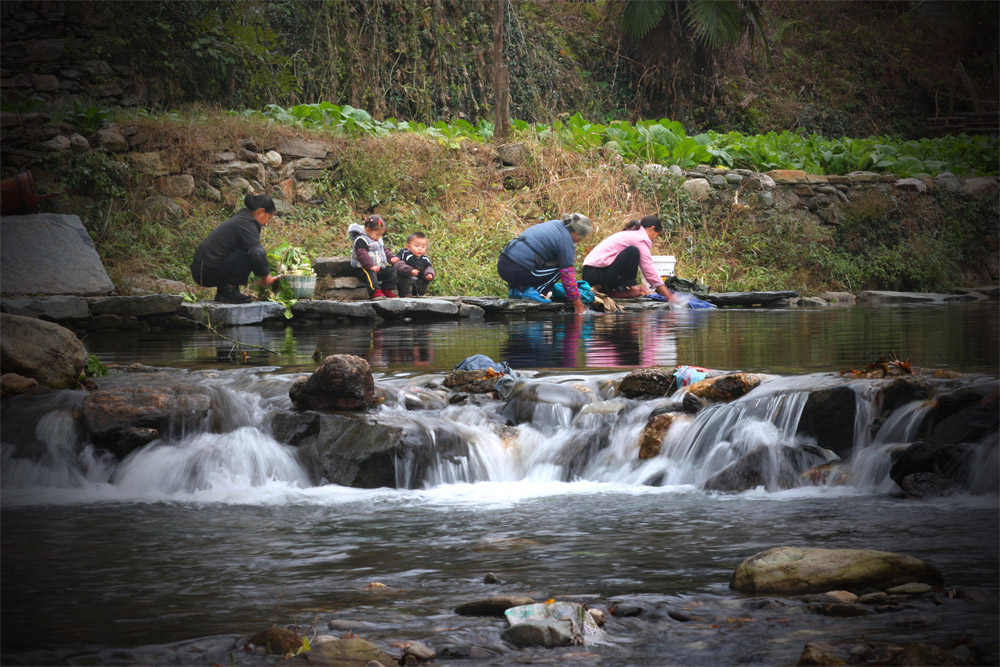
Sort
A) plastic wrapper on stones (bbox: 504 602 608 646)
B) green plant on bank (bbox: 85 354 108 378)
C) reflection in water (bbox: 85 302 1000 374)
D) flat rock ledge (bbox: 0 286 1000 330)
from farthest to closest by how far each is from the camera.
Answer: flat rock ledge (bbox: 0 286 1000 330)
reflection in water (bbox: 85 302 1000 374)
green plant on bank (bbox: 85 354 108 378)
plastic wrapper on stones (bbox: 504 602 608 646)

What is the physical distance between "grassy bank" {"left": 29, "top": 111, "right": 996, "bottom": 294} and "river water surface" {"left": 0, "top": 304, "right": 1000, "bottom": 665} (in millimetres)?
7821

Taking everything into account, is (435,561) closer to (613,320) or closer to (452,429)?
(452,429)

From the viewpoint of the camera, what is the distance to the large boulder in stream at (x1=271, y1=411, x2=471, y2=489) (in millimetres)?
5566

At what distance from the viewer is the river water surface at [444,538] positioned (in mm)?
2883

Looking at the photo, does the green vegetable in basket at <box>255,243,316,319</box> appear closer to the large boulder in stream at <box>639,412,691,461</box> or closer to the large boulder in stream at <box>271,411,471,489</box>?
the large boulder in stream at <box>271,411,471,489</box>

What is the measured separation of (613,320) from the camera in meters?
12.1

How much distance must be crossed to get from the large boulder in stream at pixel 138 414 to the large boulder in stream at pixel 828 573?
3884 millimetres

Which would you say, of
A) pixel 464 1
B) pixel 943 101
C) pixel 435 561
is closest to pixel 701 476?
pixel 435 561

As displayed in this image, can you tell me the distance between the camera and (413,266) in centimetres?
1413

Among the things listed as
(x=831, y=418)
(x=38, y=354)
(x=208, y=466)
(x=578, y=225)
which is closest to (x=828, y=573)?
(x=831, y=418)

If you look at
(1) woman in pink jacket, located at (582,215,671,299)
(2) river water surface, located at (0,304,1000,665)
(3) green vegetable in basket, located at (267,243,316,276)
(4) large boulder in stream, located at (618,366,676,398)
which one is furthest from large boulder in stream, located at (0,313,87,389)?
(1) woman in pink jacket, located at (582,215,671,299)

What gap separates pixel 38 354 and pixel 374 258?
23.5 ft

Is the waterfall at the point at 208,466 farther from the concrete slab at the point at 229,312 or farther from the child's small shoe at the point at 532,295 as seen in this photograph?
the child's small shoe at the point at 532,295

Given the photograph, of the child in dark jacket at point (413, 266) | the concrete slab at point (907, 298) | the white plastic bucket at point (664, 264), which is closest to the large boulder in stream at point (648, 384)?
the child in dark jacket at point (413, 266)
